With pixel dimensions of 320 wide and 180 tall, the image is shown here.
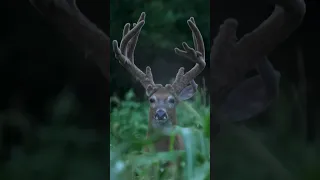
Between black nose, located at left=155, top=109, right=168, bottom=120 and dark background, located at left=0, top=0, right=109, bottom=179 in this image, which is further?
dark background, located at left=0, top=0, right=109, bottom=179

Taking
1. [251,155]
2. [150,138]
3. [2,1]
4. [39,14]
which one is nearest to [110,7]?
[39,14]

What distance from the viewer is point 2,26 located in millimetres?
3408

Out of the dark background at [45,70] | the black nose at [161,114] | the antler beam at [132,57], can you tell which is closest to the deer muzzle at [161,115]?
the black nose at [161,114]

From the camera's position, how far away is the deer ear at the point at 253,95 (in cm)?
338

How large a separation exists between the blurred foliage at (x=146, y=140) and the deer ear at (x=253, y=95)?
0.66 ft

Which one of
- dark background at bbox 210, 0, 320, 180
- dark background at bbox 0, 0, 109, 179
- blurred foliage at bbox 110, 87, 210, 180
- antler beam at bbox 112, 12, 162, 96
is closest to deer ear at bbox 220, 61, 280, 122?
dark background at bbox 210, 0, 320, 180

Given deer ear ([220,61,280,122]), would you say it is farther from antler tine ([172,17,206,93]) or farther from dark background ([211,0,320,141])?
antler tine ([172,17,206,93])

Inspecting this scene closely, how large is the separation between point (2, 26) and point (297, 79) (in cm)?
236

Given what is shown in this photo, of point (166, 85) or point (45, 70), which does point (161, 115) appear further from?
point (45, 70)

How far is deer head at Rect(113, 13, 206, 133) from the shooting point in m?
3.30

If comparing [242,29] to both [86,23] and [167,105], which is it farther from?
[86,23]

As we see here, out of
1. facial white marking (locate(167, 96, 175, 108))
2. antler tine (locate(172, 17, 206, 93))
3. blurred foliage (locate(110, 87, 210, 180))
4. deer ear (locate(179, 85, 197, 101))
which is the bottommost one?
blurred foliage (locate(110, 87, 210, 180))

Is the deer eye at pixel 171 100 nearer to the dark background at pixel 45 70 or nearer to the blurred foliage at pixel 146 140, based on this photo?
the blurred foliage at pixel 146 140

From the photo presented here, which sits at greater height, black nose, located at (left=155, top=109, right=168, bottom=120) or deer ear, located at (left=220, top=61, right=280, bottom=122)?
deer ear, located at (left=220, top=61, right=280, bottom=122)
